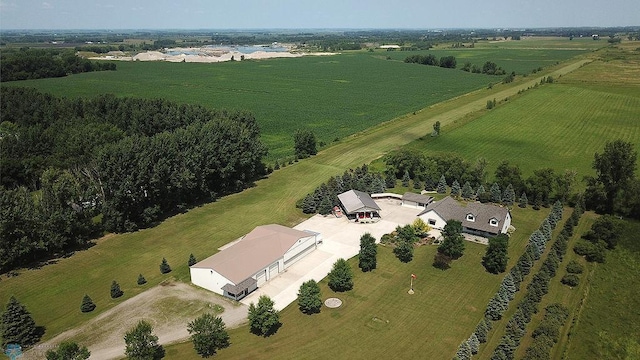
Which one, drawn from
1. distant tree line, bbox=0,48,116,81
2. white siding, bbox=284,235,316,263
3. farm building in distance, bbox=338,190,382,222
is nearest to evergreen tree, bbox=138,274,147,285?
white siding, bbox=284,235,316,263

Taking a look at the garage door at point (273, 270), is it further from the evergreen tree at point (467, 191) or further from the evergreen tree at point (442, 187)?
the evergreen tree at point (467, 191)

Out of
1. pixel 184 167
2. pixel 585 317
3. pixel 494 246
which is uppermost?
pixel 184 167

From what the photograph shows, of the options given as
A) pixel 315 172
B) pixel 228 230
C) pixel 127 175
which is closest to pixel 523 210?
pixel 315 172

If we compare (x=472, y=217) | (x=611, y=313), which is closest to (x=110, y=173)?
(x=472, y=217)

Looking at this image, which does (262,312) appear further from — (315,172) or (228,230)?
(315,172)

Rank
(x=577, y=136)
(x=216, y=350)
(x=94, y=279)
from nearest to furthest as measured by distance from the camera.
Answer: (x=216, y=350) → (x=94, y=279) → (x=577, y=136)

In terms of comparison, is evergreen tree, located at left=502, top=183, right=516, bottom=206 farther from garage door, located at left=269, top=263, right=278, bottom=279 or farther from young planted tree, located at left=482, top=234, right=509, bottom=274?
garage door, located at left=269, top=263, right=278, bottom=279

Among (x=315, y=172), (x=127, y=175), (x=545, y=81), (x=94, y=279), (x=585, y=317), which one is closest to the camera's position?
(x=585, y=317)

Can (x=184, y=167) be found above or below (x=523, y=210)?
above
